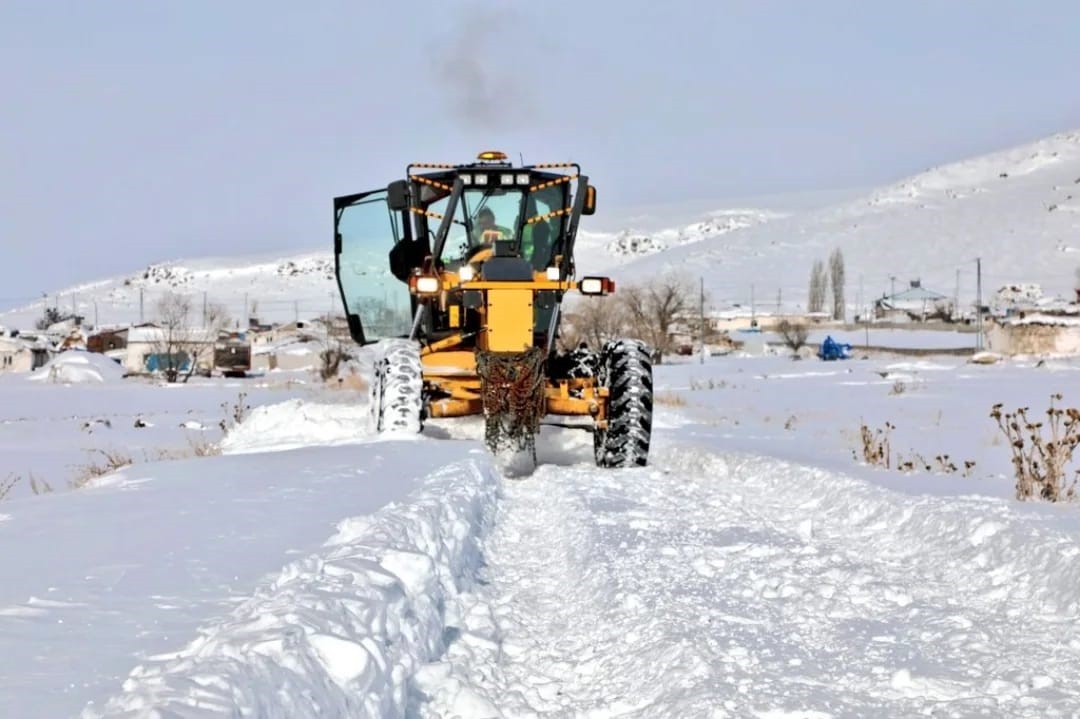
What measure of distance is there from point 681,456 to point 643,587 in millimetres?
7106

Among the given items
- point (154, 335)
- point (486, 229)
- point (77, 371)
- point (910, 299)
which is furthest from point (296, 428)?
point (910, 299)

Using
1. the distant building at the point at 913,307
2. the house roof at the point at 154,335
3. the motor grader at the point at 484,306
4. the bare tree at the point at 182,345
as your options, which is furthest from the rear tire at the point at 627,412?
the distant building at the point at 913,307

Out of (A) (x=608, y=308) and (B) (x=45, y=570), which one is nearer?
(B) (x=45, y=570)

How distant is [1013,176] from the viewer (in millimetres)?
187125

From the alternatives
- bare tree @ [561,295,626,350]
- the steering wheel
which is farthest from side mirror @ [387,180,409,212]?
bare tree @ [561,295,626,350]

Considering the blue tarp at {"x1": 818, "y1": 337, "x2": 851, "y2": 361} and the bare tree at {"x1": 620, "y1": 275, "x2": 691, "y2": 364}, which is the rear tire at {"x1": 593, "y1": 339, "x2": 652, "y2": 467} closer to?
the blue tarp at {"x1": 818, "y1": 337, "x2": 851, "y2": 361}

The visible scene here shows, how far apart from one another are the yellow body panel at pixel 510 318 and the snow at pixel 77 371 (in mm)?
43852

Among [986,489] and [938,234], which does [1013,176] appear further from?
[986,489]

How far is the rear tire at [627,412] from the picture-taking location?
1139 centimetres

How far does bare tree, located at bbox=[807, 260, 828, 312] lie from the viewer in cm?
12681

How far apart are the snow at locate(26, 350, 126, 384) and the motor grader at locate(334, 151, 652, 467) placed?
4216cm

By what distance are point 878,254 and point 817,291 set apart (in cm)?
2098

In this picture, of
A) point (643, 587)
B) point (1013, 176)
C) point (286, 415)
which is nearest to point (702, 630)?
point (643, 587)

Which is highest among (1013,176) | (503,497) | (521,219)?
(1013,176)
